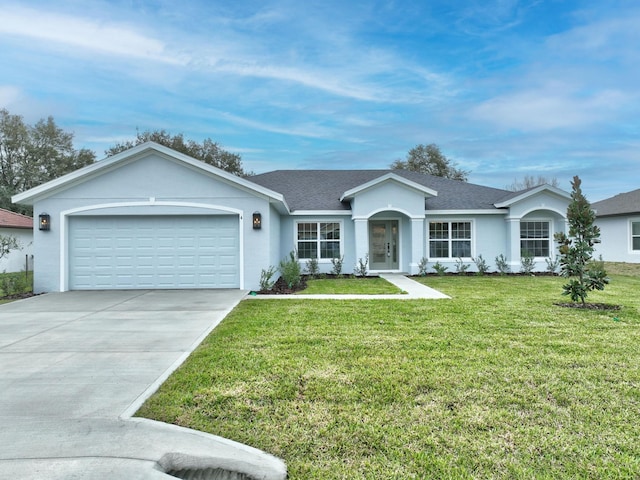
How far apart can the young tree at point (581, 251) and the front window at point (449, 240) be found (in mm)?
7302

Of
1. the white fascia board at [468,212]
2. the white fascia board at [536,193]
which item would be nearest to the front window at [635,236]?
the white fascia board at [536,193]

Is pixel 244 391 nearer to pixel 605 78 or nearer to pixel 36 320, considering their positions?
pixel 36 320

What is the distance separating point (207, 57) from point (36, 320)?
11.4 m

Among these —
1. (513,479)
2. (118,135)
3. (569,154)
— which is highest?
(118,135)

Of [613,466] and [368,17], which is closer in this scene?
[613,466]

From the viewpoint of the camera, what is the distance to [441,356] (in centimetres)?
499

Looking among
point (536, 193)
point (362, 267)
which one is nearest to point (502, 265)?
point (536, 193)

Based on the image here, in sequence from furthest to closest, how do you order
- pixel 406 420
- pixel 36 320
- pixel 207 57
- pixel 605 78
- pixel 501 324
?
pixel 605 78 → pixel 207 57 → pixel 36 320 → pixel 501 324 → pixel 406 420

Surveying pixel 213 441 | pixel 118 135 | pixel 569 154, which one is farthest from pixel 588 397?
pixel 118 135

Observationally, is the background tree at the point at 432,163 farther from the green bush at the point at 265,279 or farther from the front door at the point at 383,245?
the green bush at the point at 265,279

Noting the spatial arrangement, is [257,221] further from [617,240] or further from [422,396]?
[617,240]

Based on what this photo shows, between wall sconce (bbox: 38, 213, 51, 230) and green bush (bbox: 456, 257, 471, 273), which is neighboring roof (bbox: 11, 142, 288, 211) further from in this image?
green bush (bbox: 456, 257, 471, 273)

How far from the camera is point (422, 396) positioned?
12.4ft

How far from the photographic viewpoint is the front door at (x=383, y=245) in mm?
16547
